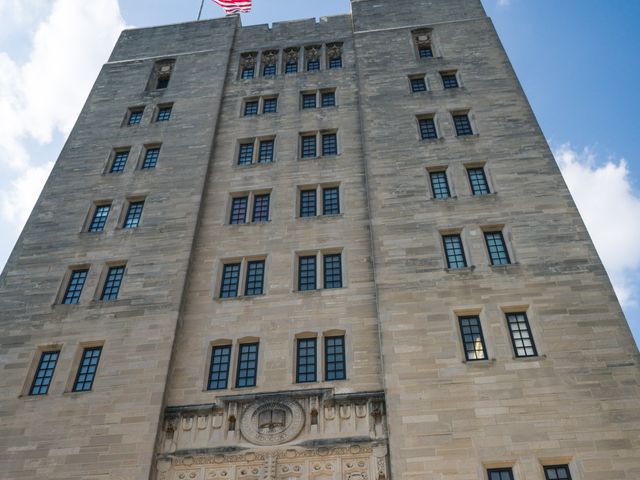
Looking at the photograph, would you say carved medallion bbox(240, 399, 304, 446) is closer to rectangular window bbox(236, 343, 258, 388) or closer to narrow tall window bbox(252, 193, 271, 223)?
rectangular window bbox(236, 343, 258, 388)

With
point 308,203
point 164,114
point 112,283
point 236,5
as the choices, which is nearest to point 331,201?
point 308,203

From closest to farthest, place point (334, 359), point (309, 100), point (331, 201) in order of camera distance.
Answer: point (334, 359), point (331, 201), point (309, 100)

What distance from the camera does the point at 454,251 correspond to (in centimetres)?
2406

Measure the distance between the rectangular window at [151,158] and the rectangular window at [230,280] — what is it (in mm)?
8321

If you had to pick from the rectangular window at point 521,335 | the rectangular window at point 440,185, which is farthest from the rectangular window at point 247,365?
the rectangular window at point 440,185

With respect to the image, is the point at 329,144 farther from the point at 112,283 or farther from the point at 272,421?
the point at 272,421

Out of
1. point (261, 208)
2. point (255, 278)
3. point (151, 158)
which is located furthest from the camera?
point (151, 158)

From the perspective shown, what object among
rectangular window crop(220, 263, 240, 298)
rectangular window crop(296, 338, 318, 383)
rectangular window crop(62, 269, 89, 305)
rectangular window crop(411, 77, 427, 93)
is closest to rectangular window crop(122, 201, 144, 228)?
rectangular window crop(62, 269, 89, 305)

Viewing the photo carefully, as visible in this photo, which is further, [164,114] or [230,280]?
[164,114]

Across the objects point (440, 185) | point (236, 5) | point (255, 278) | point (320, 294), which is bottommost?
point (320, 294)

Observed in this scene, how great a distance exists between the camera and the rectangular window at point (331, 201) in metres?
27.6

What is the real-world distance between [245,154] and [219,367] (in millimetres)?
12866

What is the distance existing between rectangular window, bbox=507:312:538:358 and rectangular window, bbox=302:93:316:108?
17.4 meters

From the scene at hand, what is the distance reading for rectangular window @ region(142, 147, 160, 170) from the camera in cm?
3088
